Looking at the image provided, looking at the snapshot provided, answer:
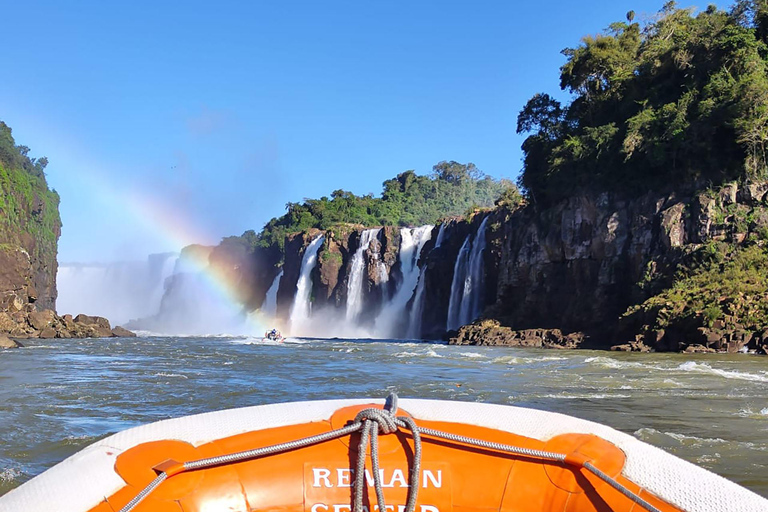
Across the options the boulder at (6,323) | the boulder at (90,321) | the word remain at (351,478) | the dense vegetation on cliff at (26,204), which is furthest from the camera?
the dense vegetation on cliff at (26,204)

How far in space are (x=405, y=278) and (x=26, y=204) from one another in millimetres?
30255

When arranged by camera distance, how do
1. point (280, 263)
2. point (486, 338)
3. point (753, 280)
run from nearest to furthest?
1. point (753, 280)
2. point (486, 338)
3. point (280, 263)

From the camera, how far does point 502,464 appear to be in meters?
2.86

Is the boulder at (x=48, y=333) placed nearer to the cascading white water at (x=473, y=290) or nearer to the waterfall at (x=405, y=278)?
the cascading white water at (x=473, y=290)

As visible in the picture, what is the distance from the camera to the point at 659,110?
1118 inches

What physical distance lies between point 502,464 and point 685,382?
1050cm

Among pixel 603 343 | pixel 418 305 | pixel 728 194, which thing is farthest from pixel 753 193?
pixel 418 305

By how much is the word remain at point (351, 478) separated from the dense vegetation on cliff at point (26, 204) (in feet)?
139

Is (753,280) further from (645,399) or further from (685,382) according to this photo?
(645,399)

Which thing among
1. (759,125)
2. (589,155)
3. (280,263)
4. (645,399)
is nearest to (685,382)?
(645,399)

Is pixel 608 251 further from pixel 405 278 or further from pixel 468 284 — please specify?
pixel 405 278

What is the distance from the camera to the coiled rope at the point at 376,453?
266 cm

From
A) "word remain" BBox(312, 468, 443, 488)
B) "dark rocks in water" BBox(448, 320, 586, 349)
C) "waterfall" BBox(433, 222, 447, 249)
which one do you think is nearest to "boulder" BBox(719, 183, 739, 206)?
"dark rocks in water" BBox(448, 320, 586, 349)

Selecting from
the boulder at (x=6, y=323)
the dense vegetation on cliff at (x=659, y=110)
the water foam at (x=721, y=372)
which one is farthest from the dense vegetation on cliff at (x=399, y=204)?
the water foam at (x=721, y=372)
